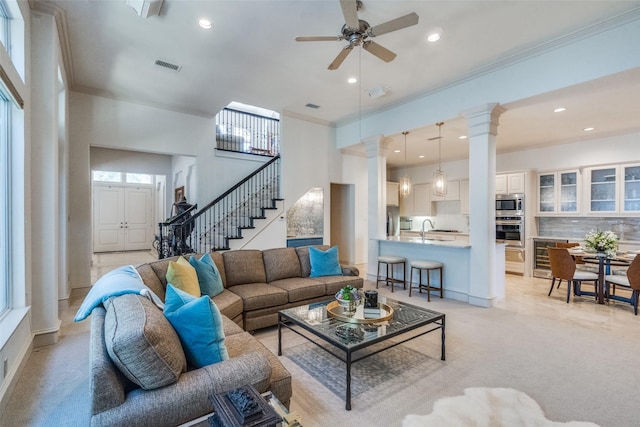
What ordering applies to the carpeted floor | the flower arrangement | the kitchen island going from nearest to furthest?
1. the carpeted floor
2. the flower arrangement
3. the kitchen island

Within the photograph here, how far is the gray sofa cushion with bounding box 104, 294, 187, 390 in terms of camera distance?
1313mm

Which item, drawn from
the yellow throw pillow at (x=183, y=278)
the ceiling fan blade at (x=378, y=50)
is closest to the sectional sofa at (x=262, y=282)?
the yellow throw pillow at (x=183, y=278)

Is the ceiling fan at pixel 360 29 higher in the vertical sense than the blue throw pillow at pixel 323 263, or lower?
higher

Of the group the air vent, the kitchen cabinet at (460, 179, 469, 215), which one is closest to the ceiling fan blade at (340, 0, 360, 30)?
the air vent

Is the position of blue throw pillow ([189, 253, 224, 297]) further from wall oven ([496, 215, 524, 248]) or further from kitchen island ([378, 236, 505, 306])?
wall oven ([496, 215, 524, 248])

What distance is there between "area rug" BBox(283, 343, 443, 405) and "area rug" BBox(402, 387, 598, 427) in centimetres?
34

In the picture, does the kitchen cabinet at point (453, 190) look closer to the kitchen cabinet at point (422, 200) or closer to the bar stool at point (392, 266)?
the kitchen cabinet at point (422, 200)

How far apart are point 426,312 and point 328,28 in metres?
3.15

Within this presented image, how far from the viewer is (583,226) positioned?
649 cm

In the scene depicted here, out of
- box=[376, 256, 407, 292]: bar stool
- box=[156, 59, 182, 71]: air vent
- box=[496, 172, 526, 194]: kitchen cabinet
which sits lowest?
box=[376, 256, 407, 292]: bar stool

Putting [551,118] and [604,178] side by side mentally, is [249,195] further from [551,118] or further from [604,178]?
[604,178]

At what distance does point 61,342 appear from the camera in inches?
123

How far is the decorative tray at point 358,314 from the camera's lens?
8.53 ft

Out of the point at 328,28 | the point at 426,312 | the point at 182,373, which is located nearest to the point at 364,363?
the point at 426,312
